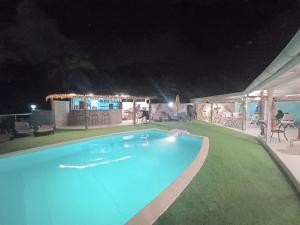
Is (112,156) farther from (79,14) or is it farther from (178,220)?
(79,14)

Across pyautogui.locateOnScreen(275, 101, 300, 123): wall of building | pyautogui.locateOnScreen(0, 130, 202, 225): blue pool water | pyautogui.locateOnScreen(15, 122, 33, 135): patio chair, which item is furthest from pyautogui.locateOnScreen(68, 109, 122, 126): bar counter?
pyautogui.locateOnScreen(275, 101, 300, 123): wall of building

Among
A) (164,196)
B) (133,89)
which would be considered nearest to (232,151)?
→ (164,196)

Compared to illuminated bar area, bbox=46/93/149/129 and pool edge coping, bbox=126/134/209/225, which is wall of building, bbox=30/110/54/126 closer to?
illuminated bar area, bbox=46/93/149/129

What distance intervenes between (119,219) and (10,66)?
2274 cm

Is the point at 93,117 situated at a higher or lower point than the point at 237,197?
higher

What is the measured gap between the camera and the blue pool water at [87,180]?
3.97m

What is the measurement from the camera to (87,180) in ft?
18.1

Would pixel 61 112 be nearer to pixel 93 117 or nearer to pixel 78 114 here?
pixel 78 114

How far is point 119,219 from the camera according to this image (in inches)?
147

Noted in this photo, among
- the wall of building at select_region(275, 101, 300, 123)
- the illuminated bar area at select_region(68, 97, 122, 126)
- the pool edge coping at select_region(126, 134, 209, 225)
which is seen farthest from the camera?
the illuminated bar area at select_region(68, 97, 122, 126)

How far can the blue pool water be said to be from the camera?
397 centimetres

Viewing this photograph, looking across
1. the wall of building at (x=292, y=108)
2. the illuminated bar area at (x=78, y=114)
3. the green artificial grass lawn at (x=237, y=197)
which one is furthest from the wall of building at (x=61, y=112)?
the wall of building at (x=292, y=108)

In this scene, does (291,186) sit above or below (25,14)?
below

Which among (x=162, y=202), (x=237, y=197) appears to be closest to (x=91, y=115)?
(x=162, y=202)
